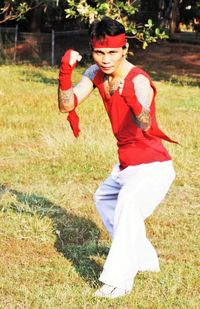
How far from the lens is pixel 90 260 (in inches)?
209

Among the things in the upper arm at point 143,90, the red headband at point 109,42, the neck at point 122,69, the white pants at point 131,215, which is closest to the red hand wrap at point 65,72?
the red headband at point 109,42

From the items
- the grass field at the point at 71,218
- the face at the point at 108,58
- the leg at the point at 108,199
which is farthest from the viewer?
the leg at the point at 108,199

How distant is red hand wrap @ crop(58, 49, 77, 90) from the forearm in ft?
0.14

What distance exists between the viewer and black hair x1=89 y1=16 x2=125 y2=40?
4.32 m

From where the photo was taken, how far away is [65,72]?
14.1 feet

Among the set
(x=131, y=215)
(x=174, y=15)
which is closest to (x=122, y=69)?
(x=131, y=215)

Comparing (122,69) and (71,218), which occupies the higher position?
(122,69)

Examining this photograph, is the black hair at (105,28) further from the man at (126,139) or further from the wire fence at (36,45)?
the wire fence at (36,45)

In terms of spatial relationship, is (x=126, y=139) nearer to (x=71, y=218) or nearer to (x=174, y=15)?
(x=71, y=218)

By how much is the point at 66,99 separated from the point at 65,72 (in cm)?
28

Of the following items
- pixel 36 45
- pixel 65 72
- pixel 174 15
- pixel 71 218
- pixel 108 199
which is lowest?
pixel 36 45

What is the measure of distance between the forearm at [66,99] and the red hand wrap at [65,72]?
0.14 feet

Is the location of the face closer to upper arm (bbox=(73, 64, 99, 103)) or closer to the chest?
the chest

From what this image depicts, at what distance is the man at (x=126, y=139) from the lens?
426 cm
